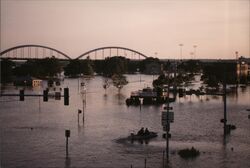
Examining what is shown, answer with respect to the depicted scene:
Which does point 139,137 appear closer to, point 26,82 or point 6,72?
point 26,82

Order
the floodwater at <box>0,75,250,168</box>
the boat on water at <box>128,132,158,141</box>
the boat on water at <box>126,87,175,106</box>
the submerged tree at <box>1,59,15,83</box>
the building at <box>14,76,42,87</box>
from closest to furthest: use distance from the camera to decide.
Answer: the floodwater at <box>0,75,250,168</box> → the boat on water at <box>128,132,158,141</box> → the boat on water at <box>126,87,175,106</box> → the building at <box>14,76,42,87</box> → the submerged tree at <box>1,59,15,83</box>

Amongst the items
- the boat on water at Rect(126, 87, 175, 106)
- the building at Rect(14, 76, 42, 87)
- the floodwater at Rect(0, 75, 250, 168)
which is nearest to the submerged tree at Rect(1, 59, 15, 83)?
the building at Rect(14, 76, 42, 87)

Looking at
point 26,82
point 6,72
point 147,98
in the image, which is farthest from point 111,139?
point 6,72

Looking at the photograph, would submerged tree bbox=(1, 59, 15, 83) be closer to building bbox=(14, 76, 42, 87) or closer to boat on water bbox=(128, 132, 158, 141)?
building bbox=(14, 76, 42, 87)

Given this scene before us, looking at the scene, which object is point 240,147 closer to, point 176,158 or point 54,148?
point 176,158

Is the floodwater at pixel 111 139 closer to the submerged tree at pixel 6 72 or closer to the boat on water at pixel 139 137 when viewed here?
the boat on water at pixel 139 137

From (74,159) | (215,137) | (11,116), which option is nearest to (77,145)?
(74,159)

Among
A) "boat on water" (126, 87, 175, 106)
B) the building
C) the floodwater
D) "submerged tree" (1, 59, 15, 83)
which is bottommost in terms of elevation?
the floodwater

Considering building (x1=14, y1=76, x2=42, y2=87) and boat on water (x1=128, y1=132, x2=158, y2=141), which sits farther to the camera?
building (x1=14, y1=76, x2=42, y2=87)
